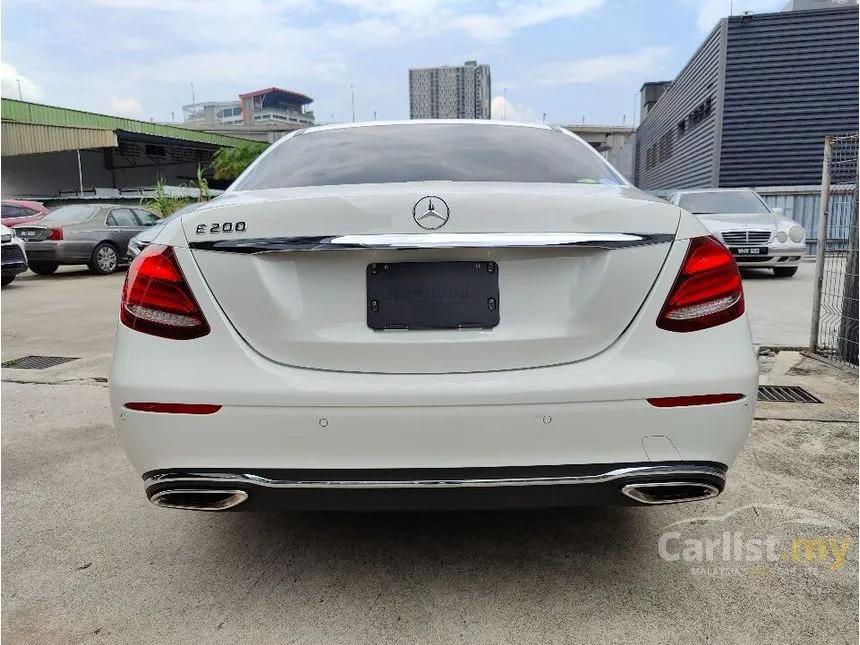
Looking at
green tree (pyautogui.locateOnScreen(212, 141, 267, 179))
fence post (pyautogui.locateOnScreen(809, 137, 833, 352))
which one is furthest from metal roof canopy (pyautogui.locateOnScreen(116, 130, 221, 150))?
fence post (pyautogui.locateOnScreen(809, 137, 833, 352))

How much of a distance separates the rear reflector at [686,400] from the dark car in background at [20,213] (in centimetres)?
1399

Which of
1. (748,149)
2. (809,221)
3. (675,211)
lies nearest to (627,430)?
(675,211)

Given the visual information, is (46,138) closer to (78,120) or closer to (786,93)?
(78,120)

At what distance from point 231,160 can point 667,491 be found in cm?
3807

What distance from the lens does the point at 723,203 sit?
440 inches

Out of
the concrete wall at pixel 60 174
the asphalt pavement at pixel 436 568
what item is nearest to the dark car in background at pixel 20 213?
the asphalt pavement at pixel 436 568

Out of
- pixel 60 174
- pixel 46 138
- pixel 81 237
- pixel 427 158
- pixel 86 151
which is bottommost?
pixel 81 237

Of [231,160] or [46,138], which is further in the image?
[231,160]

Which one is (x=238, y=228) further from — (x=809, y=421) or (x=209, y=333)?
(x=809, y=421)

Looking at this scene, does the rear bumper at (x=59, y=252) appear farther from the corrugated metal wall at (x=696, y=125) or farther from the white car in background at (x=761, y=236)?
the corrugated metal wall at (x=696, y=125)

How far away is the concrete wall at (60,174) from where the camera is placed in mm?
31234

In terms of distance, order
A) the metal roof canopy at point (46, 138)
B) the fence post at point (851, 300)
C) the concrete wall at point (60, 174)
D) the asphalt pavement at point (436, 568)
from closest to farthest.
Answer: the asphalt pavement at point (436, 568), the fence post at point (851, 300), the metal roof canopy at point (46, 138), the concrete wall at point (60, 174)

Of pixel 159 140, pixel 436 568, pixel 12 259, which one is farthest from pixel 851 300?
pixel 159 140

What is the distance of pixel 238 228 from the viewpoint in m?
1.75
